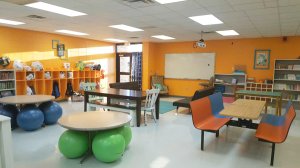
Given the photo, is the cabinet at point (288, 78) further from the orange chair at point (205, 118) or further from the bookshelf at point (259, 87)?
the orange chair at point (205, 118)

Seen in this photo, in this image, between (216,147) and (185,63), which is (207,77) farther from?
(216,147)

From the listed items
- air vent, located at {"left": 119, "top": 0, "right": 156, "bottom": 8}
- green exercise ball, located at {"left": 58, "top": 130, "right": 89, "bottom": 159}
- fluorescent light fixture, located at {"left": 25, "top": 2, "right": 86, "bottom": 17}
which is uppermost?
fluorescent light fixture, located at {"left": 25, "top": 2, "right": 86, "bottom": 17}

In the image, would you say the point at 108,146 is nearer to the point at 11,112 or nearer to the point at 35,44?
the point at 11,112

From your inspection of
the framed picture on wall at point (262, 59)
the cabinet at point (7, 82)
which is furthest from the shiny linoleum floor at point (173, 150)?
the framed picture on wall at point (262, 59)

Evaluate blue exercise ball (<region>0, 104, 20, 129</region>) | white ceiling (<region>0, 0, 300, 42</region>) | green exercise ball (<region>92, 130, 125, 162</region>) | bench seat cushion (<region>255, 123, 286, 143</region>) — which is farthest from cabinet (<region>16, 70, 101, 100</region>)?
bench seat cushion (<region>255, 123, 286, 143</region>)

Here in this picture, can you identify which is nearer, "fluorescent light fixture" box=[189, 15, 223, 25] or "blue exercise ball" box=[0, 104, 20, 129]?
"blue exercise ball" box=[0, 104, 20, 129]

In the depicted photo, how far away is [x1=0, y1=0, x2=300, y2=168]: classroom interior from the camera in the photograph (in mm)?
3223

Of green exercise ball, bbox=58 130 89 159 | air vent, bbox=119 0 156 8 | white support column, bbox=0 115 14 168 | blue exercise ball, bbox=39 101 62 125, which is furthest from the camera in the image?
blue exercise ball, bbox=39 101 62 125

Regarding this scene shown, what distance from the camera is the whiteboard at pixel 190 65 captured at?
862 centimetres

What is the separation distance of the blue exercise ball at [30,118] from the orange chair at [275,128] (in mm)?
4145

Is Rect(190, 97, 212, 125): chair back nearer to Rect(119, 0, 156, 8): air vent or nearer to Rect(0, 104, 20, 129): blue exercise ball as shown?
Rect(119, 0, 156, 8): air vent

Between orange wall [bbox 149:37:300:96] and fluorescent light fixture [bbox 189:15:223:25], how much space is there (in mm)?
3337

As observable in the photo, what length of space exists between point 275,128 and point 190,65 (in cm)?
576

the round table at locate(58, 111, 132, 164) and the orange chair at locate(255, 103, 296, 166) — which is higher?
the round table at locate(58, 111, 132, 164)
